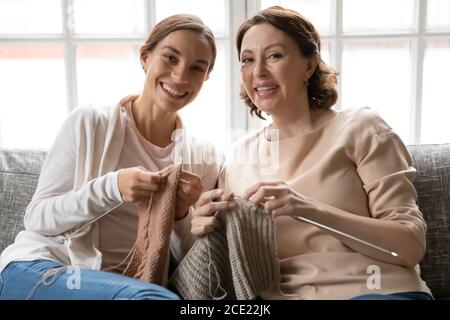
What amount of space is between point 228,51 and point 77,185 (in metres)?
0.60

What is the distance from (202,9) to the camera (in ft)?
5.33

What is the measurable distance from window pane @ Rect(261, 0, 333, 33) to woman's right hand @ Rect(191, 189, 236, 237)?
732 millimetres

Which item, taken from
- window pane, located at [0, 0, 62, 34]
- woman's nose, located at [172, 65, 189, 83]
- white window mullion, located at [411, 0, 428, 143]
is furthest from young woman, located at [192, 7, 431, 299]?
window pane, located at [0, 0, 62, 34]

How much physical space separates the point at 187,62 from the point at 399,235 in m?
0.50

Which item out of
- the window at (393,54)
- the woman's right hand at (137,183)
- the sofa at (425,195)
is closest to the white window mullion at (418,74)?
the window at (393,54)

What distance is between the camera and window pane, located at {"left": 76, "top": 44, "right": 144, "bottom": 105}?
1651 millimetres

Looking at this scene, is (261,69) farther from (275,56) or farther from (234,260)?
(234,260)

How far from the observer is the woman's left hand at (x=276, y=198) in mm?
1011

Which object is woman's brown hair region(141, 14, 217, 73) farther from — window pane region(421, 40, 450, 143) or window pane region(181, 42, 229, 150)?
window pane region(421, 40, 450, 143)

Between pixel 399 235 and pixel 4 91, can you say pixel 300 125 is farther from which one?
pixel 4 91

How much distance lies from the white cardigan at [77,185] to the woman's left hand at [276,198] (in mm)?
207

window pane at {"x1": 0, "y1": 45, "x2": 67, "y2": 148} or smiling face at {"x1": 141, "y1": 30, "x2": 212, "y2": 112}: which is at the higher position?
smiling face at {"x1": 141, "y1": 30, "x2": 212, "y2": 112}

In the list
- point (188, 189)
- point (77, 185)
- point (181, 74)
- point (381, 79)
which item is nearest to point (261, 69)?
point (181, 74)

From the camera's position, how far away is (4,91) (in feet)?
5.75
